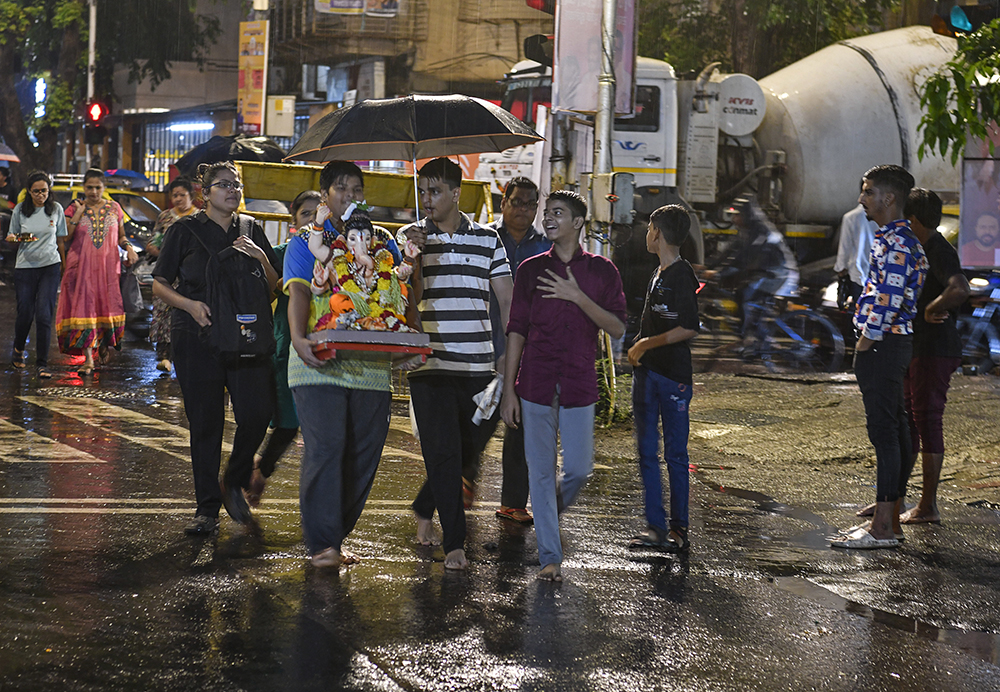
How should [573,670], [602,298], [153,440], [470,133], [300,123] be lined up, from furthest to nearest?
1. [300,123]
2. [153,440]
3. [470,133]
4. [602,298]
5. [573,670]

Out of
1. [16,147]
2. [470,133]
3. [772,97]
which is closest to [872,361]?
[470,133]

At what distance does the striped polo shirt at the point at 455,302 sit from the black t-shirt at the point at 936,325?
282 centimetres

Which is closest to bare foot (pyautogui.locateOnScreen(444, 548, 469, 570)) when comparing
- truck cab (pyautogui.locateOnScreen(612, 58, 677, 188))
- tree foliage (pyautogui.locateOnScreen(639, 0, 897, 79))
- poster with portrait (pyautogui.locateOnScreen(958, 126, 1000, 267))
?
poster with portrait (pyautogui.locateOnScreen(958, 126, 1000, 267))

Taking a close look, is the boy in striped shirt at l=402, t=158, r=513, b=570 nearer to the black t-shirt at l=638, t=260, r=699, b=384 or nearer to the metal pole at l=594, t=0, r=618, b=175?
the black t-shirt at l=638, t=260, r=699, b=384

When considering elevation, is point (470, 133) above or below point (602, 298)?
above

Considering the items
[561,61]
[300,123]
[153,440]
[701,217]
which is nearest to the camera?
[153,440]

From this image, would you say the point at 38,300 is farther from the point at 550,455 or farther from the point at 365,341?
the point at 550,455

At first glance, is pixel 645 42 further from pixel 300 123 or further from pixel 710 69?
pixel 300 123

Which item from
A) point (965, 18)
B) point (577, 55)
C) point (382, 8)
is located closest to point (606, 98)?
point (577, 55)

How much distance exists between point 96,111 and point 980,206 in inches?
808

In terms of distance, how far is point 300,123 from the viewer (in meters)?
34.2

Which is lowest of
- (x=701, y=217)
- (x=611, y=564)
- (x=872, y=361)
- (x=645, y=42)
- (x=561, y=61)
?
(x=611, y=564)

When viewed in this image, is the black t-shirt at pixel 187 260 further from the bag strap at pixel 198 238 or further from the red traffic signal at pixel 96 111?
the red traffic signal at pixel 96 111

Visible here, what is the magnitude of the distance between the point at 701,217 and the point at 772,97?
2.12 metres
